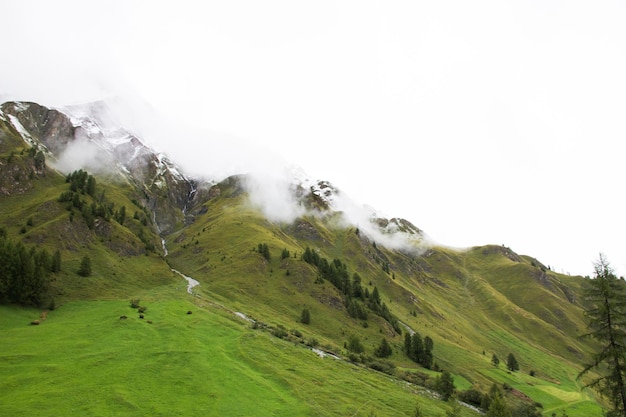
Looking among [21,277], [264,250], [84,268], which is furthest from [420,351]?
[21,277]

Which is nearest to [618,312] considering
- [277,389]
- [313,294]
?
[277,389]

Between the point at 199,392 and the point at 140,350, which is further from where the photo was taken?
the point at 140,350

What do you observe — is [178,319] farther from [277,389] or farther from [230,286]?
[230,286]

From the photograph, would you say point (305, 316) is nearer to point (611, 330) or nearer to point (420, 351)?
point (420, 351)

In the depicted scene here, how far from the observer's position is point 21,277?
80375mm

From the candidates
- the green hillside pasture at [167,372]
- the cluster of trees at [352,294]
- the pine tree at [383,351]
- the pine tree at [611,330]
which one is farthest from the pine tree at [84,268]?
the pine tree at [611,330]

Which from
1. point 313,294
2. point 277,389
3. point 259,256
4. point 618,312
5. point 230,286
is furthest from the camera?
point 259,256

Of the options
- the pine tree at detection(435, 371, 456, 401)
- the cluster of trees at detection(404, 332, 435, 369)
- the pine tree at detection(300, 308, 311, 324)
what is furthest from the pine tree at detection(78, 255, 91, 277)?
the cluster of trees at detection(404, 332, 435, 369)

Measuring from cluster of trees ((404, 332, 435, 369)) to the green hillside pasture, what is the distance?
44.6 metres

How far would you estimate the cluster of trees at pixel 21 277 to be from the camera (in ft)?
256

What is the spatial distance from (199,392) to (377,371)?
54.8m

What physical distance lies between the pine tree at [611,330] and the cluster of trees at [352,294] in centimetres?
11343

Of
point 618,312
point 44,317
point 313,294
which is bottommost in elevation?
point 44,317

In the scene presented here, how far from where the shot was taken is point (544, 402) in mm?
110062
